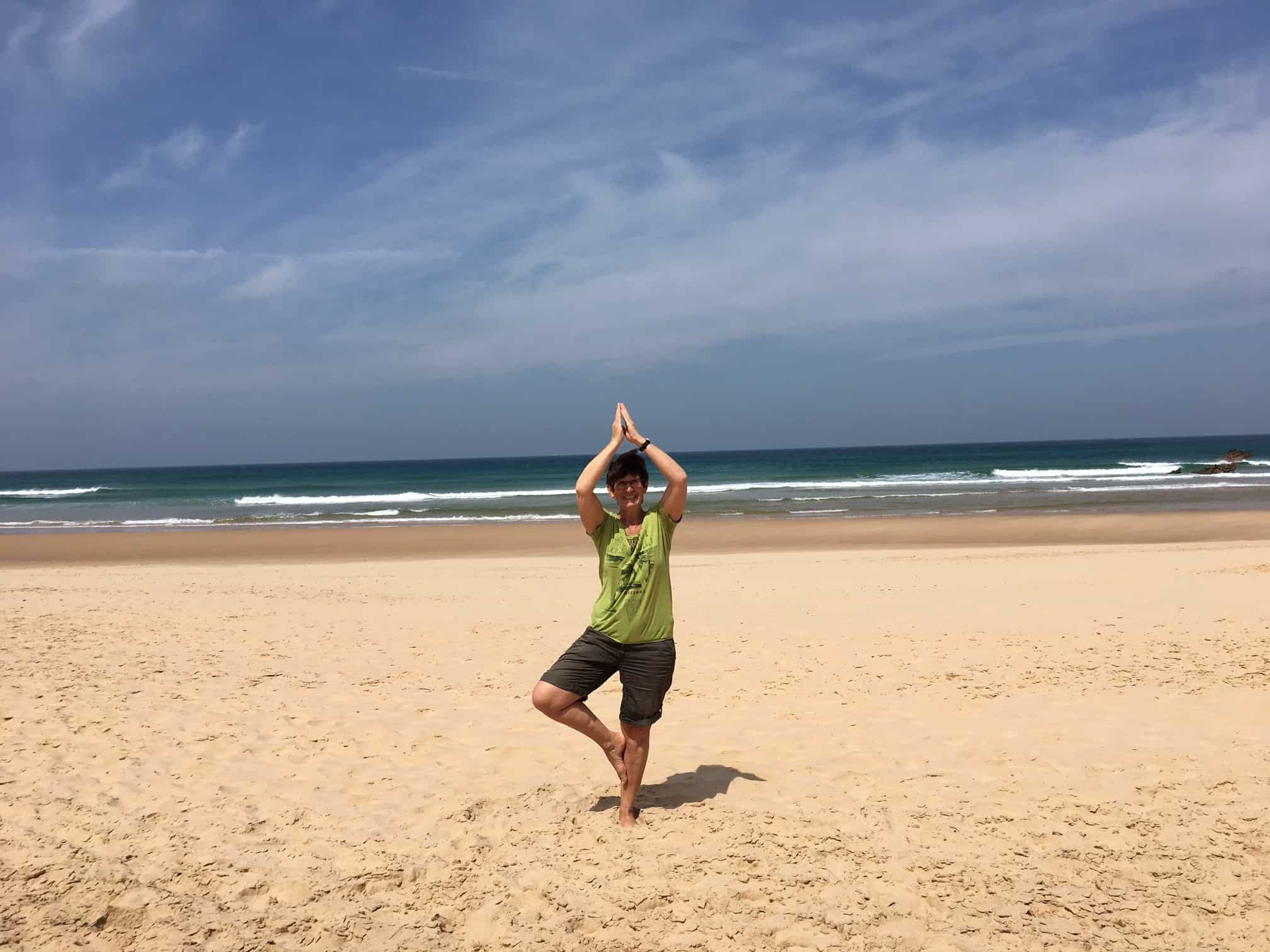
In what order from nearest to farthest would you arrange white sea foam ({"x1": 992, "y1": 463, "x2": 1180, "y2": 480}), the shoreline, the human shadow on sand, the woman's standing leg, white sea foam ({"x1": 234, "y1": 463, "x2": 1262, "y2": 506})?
the woman's standing leg
the human shadow on sand
the shoreline
white sea foam ({"x1": 234, "y1": 463, "x2": 1262, "y2": 506})
white sea foam ({"x1": 992, "y1": 463, "x2": 1180, "y2": 480})

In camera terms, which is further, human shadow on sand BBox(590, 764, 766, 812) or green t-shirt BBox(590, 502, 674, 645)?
human shadow on sand BBox(590, 764, 766, 812)

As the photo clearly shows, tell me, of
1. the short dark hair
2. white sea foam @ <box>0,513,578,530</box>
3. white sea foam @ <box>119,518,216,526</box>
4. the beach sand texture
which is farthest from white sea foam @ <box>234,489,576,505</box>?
the short dark hair

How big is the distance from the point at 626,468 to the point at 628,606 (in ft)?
2.02

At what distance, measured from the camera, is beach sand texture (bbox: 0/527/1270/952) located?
3.35 m

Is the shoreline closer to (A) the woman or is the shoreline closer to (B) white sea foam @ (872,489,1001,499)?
(B) white sea foam @ (872,489,1001,499)

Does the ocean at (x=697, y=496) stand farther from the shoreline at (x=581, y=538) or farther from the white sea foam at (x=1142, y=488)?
the shoreline at (x=581, y=538)

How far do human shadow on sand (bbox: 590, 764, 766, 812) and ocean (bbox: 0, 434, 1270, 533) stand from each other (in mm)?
22642

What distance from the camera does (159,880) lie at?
3627 mm

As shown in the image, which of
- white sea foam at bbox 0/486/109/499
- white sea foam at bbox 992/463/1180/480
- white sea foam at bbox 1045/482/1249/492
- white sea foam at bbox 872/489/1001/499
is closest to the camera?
white sea foam at bbox 872/489/1001/499

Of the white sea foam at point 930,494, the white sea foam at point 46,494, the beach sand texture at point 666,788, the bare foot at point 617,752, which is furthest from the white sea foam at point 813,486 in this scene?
the bare foot at point 617,752

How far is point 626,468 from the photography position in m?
3.97

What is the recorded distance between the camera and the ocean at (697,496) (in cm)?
3002

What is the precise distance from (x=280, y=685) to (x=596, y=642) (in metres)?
4.14

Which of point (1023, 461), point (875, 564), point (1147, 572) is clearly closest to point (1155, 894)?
point (1147, 572)
